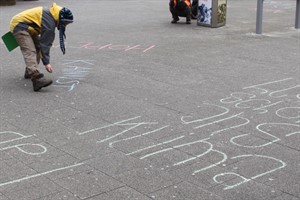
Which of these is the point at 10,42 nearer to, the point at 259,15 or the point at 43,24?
the point at 43,24

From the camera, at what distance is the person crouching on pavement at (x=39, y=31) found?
6852mm

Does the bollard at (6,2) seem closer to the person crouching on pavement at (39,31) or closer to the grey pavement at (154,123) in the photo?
the grey pavement at (154,123)

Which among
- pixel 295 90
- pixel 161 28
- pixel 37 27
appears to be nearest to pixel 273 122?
pixel 295 90

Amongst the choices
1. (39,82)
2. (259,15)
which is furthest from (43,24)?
(259,15)

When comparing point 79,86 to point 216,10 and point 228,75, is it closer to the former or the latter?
point 228,75

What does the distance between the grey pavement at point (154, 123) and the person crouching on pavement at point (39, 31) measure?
10.5 inches

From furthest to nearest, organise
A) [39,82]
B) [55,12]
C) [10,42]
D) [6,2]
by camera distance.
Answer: [6,2], [10,42], [55,12], [39,82]

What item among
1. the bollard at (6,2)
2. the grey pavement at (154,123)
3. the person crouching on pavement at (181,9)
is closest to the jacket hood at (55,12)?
the grey pavement at (154,123)

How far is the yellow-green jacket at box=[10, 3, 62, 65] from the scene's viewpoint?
6.86 m

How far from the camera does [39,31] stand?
278 inches

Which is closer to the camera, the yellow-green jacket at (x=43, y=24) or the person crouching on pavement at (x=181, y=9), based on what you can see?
the yellow-green jacket at (x=43, y=24)

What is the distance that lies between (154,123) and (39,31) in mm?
2427

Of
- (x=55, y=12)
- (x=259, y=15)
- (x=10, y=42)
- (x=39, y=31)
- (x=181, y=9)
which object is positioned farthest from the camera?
(x=181, y=9)

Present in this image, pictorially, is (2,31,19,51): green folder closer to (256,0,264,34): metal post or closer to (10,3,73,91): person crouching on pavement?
(10,3,73,91): person crouching on pavement
